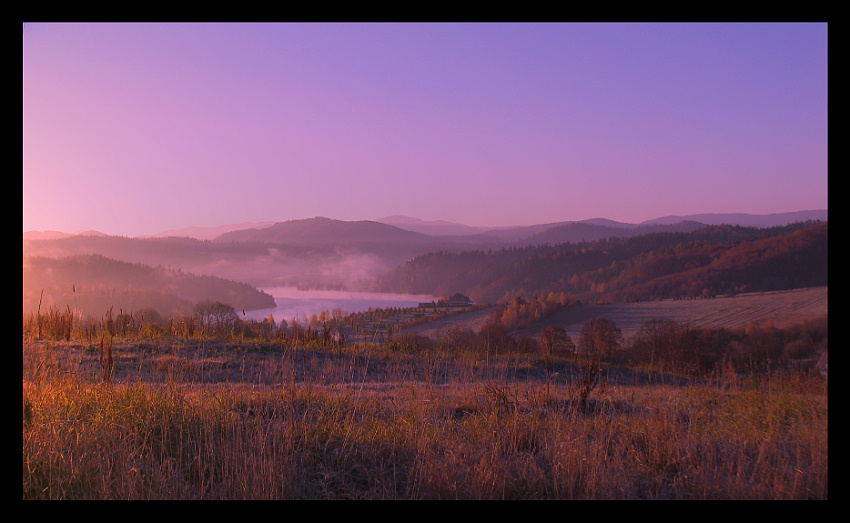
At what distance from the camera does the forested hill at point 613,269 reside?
16438mm

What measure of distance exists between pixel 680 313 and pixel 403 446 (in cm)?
1585

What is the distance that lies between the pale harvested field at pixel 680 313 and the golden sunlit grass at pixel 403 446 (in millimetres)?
7600

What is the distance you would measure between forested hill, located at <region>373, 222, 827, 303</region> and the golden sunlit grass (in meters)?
10.9

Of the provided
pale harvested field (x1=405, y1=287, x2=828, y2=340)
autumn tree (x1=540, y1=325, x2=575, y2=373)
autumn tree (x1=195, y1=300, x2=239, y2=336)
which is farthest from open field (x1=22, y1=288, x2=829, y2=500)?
pale harvested field (x1=405, y1=287, x2=828, y2=340)

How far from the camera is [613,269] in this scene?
20.3 metres

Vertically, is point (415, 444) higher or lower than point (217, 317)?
lower

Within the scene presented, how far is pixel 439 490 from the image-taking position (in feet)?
12.1

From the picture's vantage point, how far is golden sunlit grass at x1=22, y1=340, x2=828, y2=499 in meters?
3.63

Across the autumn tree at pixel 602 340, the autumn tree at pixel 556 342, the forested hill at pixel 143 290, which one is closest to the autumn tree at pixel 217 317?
the forested hill at pixel 143 290

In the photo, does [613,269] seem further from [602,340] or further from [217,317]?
[217,317]

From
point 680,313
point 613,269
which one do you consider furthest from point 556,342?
point 613,269
